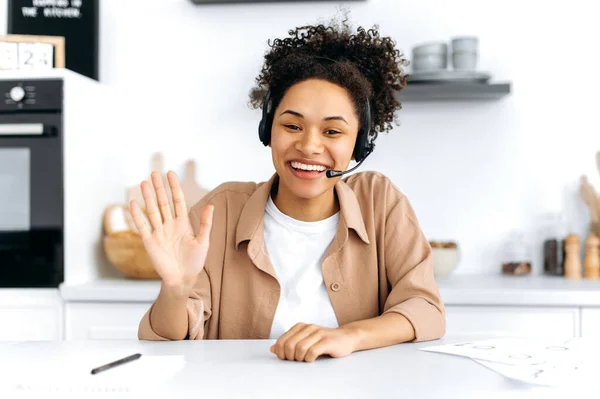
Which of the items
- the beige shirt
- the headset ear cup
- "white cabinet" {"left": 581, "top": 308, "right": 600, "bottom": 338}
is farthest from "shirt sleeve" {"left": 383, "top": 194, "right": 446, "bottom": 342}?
"white cabinet" {"left": 581, "top": 308, "right": 600, "bottom": 338}

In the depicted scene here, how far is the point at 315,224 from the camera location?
165cm

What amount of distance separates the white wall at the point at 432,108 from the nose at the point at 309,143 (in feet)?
4.42

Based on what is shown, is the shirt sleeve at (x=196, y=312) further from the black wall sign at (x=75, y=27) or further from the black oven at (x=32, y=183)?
the black wall sign at (x=75, y=27)

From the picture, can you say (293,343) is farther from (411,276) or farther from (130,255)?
(130,255)

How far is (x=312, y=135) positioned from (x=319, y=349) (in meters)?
0.53

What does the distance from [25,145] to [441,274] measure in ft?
4.89

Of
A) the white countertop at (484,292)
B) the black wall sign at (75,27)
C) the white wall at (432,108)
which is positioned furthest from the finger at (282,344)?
the black wall sign at (75,27)

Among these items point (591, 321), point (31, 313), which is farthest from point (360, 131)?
point (31, 313)

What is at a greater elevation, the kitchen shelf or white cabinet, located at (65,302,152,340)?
the kitchen shelf

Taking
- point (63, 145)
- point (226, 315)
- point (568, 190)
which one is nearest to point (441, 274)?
point (568, 190)

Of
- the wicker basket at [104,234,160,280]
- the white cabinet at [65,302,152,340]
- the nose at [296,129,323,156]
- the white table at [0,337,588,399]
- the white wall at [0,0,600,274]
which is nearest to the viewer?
the white table at [0,337,588,399]

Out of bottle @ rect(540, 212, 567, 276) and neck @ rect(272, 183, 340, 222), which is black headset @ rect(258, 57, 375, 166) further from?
bottle @ rect(540, 212, 567, 276)

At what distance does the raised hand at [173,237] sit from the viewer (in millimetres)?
1284

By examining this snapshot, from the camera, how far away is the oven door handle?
2.40m
